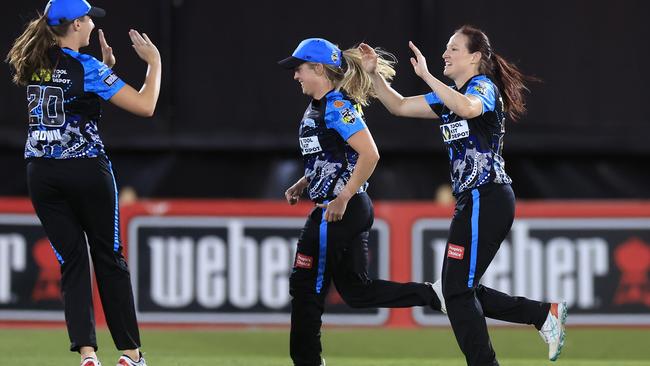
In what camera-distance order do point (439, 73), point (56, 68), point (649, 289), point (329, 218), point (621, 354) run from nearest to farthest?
point (56, 68) → point (329, 218) → point (621, 354) → point (649, 289) → point (439, 73)

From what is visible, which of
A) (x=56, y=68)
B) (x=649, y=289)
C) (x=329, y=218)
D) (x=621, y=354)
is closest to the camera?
(x=56, y=68)

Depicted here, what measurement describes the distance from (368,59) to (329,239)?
0.93 metres

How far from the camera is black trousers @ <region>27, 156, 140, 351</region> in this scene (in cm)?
542

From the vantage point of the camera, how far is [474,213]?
214 inches

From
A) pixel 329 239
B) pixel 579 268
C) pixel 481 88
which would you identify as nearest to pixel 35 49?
pixel 329 239

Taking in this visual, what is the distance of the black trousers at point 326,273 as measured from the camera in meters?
5.88

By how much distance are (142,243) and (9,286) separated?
1.08m

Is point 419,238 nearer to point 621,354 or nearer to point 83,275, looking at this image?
point 621,354

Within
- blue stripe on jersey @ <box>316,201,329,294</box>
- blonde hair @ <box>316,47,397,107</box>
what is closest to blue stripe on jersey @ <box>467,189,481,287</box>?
blue stripe on jersey @ <box>316,201,329,294</box>

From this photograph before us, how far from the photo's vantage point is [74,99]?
5.38 meters

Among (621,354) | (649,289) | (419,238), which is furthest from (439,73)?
(621,354)

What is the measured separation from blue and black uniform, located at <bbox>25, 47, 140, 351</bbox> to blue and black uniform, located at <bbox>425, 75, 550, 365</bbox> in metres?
1.57

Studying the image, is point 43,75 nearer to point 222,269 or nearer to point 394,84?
point 222,269

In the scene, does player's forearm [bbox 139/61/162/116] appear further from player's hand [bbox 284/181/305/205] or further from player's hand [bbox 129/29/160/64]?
player's hand [bbox 284/181/305/205]
